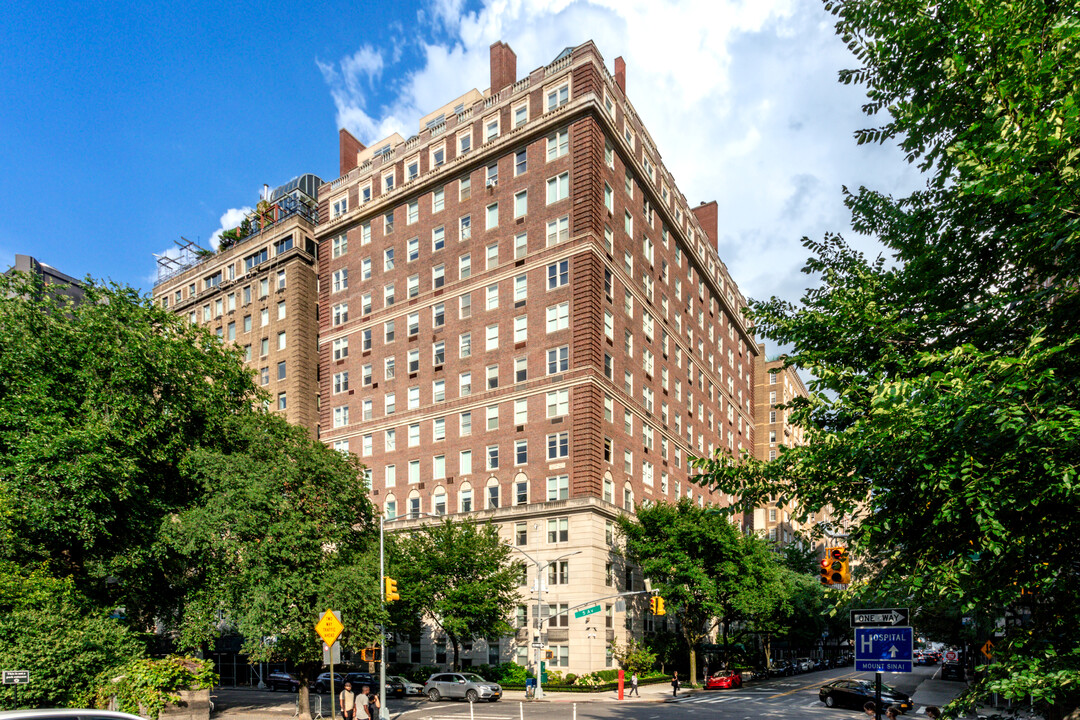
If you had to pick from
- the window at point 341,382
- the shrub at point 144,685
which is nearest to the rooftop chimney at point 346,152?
the window at point 341,382

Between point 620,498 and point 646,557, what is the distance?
4.79m

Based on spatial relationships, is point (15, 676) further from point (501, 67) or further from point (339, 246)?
point (501, 67)

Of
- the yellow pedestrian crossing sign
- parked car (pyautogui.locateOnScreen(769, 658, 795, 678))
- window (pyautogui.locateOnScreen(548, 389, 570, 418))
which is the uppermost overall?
window (pyautogui.locateOnScreen(548, 389, 570, 418))

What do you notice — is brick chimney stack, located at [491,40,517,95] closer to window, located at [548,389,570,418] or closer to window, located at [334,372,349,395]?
window, located at [548,389,570,418]

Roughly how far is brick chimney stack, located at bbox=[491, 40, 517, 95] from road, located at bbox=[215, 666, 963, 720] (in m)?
48.4

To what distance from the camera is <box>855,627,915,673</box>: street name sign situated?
39.2ft

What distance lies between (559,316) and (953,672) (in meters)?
46.6

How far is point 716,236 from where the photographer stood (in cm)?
9456

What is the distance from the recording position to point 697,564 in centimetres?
5372

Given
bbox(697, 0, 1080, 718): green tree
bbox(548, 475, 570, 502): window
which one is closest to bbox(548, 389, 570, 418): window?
bbox(548, 475, 570, 502): window

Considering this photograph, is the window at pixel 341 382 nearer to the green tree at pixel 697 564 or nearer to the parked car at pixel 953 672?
the green tree at pixel 697 564

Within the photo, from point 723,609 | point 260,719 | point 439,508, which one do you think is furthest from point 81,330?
point 723,609

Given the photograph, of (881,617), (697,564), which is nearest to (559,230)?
(697,564)

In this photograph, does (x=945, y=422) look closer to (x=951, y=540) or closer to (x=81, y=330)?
(x=951, y=540)
